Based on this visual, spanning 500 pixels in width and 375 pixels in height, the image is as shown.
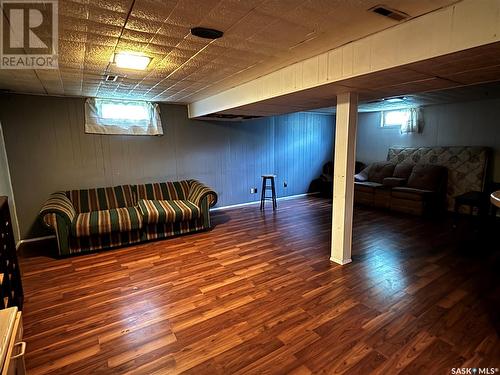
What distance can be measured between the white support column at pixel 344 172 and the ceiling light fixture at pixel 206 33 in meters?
1.50

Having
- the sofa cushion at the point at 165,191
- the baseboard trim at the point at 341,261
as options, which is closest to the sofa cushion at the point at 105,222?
the sofa cushion at the point at 165,191

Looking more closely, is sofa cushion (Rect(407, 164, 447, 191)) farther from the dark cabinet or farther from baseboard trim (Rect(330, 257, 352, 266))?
the dark cabinet

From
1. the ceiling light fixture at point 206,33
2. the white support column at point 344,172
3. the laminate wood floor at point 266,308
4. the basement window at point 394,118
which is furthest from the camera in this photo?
the basement window at point 394,118

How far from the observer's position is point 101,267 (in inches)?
124

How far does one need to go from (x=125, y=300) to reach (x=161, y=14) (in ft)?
7.57

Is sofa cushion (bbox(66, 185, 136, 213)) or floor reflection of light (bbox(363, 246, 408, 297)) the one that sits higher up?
sofa cushion (bbox(66, 185, 136, 213))

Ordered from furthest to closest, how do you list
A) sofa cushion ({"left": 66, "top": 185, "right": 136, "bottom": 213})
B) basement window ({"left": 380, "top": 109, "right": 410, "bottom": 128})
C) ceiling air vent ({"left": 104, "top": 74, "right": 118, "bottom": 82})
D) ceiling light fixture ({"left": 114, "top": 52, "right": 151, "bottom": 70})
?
basement window ({"left": 380, "top": 109, "right": 410, "bottom": 128}), sofa cushion ({"left": 66, "top": 185, "right": 136, "bottom": 213}), ceiling air vent ({"left": 104, "top": 74, "right": 118, "bottom": 82}), ceiling light fixture ({"left": 114, "top": 52, "right": 151, "bottom": 70})

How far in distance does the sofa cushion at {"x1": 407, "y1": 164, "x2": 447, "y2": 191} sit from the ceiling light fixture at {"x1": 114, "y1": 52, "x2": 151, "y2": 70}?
5.14m

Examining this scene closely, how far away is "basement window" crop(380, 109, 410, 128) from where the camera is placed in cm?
584

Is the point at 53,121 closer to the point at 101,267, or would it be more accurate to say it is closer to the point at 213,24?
the point at 101,267

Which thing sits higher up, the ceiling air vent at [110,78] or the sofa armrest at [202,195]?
the ceiling air vent at [110,78]

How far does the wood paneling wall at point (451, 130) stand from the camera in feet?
15.6

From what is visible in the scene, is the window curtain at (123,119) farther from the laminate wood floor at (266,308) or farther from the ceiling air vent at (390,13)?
the ceiling air vent at (390,13)

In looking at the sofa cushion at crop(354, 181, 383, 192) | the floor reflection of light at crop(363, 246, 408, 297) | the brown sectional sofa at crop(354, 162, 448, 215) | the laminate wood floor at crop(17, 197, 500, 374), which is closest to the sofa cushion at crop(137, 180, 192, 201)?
Answer: the laminate wood floor at crop(17, 197, 500, 374)
